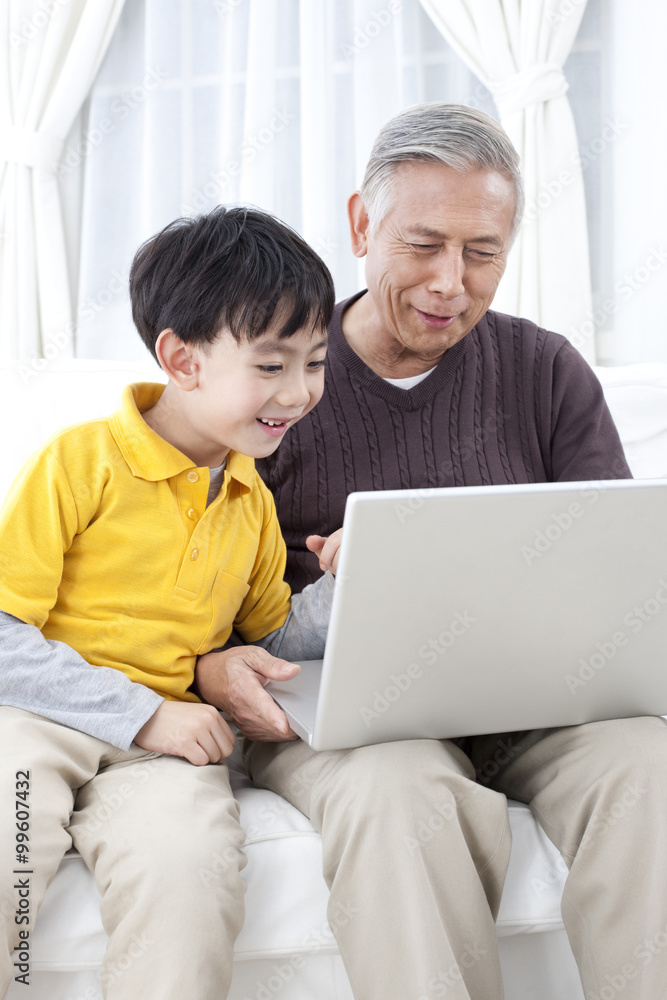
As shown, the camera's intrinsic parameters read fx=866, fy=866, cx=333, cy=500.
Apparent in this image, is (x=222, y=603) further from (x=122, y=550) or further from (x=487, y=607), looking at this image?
(x=487, y=607)

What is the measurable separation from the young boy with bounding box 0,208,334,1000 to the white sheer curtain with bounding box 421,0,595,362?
4.24 feet

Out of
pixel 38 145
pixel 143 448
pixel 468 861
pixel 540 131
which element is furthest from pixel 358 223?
pixel 38 145

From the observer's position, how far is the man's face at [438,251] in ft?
4.01

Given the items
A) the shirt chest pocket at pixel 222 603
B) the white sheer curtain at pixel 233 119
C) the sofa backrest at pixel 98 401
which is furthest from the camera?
the white sheer curtain at pixel 233 119

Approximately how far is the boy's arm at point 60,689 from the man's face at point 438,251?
683 mm

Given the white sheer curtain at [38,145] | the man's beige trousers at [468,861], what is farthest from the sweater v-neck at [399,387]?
the white sheer curtain at [38,145]

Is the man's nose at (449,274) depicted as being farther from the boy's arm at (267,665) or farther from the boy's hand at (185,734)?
the boy's hand at (185,734)

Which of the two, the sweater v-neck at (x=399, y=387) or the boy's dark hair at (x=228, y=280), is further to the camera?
the sweater v-neck at (x=399, y=387)

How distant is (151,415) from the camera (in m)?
1.17

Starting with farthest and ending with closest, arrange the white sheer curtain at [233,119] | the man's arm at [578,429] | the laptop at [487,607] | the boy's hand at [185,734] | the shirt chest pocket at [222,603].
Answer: the white sheer curtain at [233,119] < the man's arm at [578,429] < the shirt chest pocket at [222,603] < the boy's hand at [185,734] < the laptop at [487,607]

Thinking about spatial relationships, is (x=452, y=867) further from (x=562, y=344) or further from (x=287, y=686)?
(x=562, y=344)

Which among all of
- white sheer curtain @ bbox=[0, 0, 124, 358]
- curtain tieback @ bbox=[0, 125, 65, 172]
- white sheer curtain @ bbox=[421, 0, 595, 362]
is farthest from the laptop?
curtain tieback @ bbox=[0, 125, 65, 172]

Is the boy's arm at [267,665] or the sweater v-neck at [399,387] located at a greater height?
the sweater v-neck at [399,387]

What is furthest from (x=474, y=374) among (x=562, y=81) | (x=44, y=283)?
(x=44, y=283)
